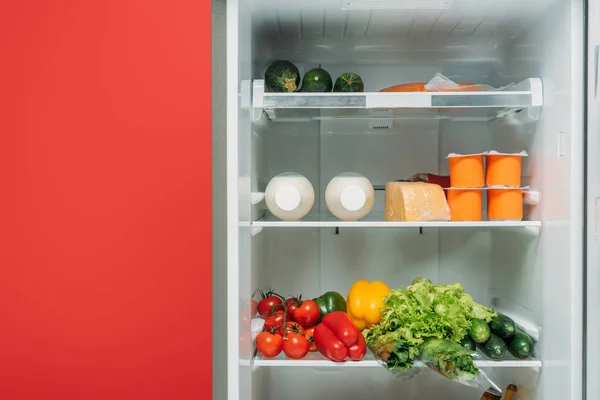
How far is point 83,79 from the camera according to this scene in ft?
4.57

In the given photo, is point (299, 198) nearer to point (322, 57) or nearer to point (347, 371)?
point (322, 57)

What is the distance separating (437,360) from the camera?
4.90 ft

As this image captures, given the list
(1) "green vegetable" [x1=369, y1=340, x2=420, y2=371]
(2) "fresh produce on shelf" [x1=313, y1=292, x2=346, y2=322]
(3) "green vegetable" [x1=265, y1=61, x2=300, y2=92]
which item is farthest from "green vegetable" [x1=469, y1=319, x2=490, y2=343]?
(3) "green vegetable" [x1=265, y1=61, x2=300, y2=92]

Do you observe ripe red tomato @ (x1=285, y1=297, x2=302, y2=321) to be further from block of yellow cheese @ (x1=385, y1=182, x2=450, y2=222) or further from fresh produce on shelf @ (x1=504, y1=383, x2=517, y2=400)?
fresh produce on shelf @ (x1=504, y1=383, x2=517, y2=400)

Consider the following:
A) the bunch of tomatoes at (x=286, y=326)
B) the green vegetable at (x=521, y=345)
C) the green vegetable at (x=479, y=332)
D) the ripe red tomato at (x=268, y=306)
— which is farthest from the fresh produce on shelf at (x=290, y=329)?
the green vegetable at (x=521, y=345)

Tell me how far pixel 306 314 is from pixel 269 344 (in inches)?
7.4

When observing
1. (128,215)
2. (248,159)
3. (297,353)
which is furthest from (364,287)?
(128,215)

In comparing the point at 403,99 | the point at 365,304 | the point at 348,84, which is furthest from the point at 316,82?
the point at 365,304

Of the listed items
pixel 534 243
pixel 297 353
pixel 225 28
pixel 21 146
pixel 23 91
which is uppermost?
pixel 225 28

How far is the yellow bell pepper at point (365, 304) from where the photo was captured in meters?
1.69

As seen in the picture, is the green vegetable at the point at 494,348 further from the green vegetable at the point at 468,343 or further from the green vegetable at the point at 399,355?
the green vegetable at the point at 399,355

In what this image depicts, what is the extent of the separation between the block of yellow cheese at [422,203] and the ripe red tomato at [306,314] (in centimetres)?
36

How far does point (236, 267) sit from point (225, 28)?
53 cm

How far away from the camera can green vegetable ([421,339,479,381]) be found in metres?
1.46
